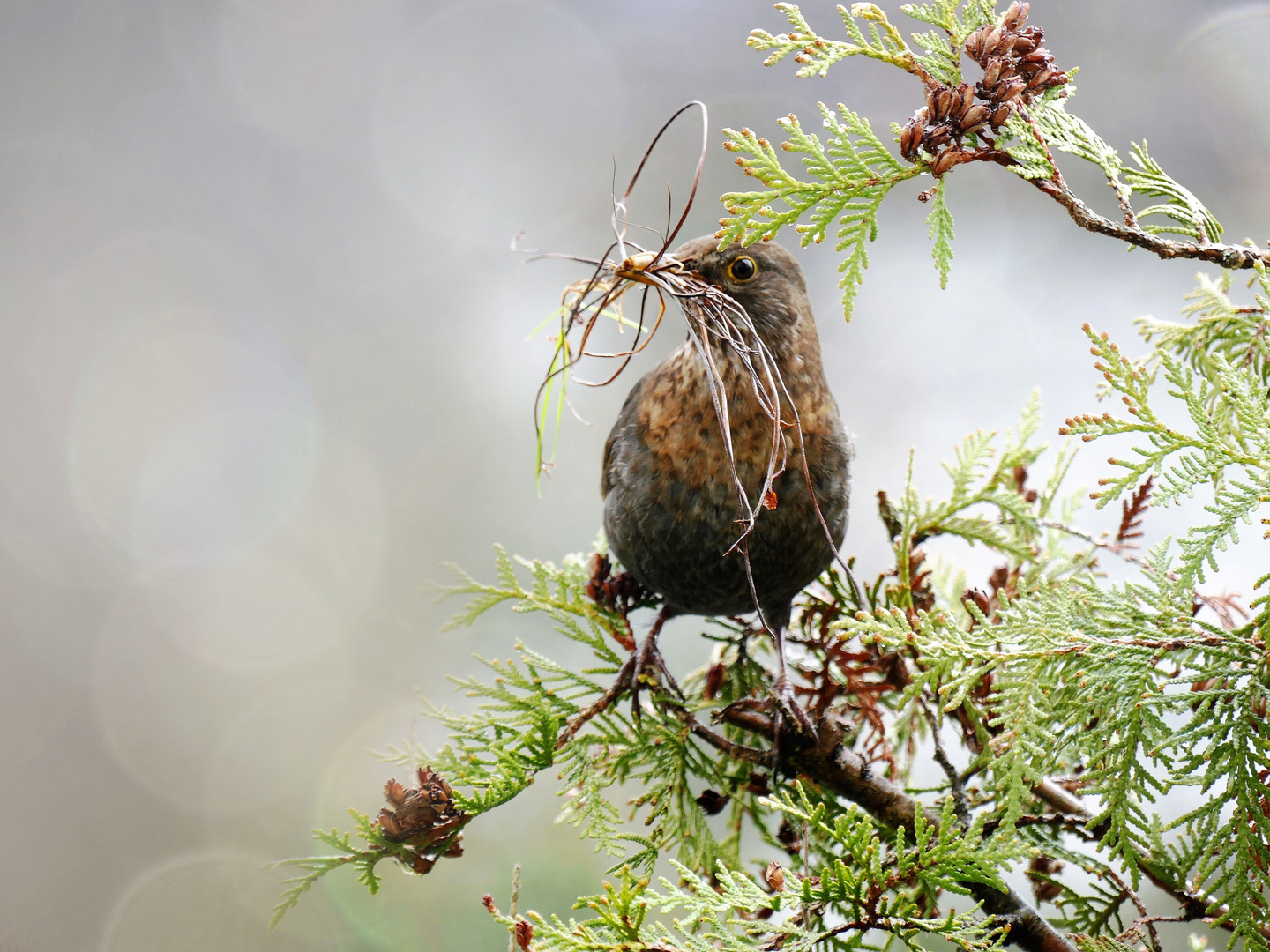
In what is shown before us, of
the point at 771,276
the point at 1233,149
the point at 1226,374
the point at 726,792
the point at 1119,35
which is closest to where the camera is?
the point at 1226,374

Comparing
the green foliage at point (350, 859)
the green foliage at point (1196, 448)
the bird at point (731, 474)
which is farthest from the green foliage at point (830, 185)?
the green foliage at point (350, 859)

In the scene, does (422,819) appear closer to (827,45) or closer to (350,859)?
(350,859)

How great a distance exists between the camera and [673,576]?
1.01 metres

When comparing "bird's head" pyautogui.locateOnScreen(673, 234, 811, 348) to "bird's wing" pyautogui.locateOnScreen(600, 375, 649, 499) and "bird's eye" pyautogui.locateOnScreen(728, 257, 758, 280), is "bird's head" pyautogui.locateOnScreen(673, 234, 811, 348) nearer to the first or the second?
"bird's eye" pyautogui.locateOnScreen(728, 257, 758, 280)

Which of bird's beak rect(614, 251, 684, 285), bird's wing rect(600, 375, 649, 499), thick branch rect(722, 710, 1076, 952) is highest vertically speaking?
bird's wing rect(600, 375, 649, 499)

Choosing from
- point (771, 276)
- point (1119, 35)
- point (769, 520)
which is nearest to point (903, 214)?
point (1119, 35)

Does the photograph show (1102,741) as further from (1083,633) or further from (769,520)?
(769,520)

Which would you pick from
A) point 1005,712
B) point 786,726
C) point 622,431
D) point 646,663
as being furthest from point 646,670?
point 1005,712

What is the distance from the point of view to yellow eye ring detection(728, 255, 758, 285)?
101 centimetres

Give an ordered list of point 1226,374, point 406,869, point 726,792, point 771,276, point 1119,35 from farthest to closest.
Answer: point 1119,35 < point 771,276 < point 726,792 < point 406,869 < point 1226,374

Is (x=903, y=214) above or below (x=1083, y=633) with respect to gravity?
above

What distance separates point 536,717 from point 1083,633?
1.54 feet

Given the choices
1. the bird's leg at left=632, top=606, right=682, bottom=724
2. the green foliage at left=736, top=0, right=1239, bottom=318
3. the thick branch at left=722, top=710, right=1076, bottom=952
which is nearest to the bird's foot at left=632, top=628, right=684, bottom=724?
the bird's leg at left=632, top=606, right=682, bottom=724

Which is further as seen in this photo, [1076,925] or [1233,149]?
[1233,149]
